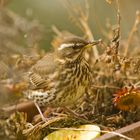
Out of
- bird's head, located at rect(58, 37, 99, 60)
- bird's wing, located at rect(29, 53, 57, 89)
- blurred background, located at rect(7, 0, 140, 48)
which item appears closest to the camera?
bird's head, located at rect(58, 37, 99, 60)

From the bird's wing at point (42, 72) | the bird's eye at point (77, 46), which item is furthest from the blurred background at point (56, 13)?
the bird's eye at point (77, 46)

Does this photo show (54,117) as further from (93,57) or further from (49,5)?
(49,5)

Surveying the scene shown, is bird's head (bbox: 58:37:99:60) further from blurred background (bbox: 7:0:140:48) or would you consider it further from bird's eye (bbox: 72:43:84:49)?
blurred background (bbox: 7:0:140:48)

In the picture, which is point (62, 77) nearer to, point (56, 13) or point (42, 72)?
point (42, 72)

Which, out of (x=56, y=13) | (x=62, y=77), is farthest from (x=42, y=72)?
(x=56, y=13)

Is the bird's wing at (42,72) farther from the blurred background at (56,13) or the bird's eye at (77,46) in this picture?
the blurred background at (56,13)

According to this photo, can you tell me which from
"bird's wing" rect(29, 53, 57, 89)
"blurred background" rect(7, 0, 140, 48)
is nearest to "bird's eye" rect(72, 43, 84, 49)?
"bird's wing" rect(29, 53, 57, 89)
